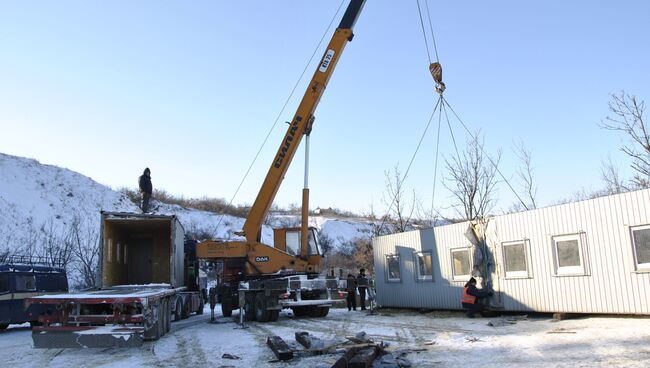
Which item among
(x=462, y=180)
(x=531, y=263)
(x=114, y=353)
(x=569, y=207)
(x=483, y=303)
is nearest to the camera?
(x=114, y=353)

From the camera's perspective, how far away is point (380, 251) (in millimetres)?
20750

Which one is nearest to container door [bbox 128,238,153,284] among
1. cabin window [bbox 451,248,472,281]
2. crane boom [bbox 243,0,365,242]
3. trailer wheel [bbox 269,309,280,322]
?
crane boom [bbox 243,0,365,242]

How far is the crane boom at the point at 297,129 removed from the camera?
1773cm

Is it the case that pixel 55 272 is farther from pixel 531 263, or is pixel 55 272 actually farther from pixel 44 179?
pixel 44 179

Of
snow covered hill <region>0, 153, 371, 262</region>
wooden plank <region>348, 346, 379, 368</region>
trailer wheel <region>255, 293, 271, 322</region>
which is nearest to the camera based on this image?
wooden plank <region>348, 346, 379, 368</region>

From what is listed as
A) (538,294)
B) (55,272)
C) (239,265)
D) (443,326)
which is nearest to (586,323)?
(538,294)

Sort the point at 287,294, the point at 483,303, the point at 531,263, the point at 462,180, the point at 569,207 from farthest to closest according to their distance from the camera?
the point at 462,180, the point at 287,294, the point at 483,303, the point at 531,263, the point at 569,207

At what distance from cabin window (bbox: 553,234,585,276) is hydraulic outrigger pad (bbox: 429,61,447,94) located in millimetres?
5899

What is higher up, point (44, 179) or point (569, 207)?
point (44, 179)

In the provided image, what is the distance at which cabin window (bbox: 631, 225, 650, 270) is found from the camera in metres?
11.5

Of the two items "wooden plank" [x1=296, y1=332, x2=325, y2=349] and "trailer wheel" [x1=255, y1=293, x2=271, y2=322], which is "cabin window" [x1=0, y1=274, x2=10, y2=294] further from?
"wooden plank" [x1=296, y1=332, x2=325, y2=349]

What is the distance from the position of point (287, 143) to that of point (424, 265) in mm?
6382

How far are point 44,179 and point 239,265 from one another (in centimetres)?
3728

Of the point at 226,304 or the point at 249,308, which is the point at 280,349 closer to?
the point at 249,308
